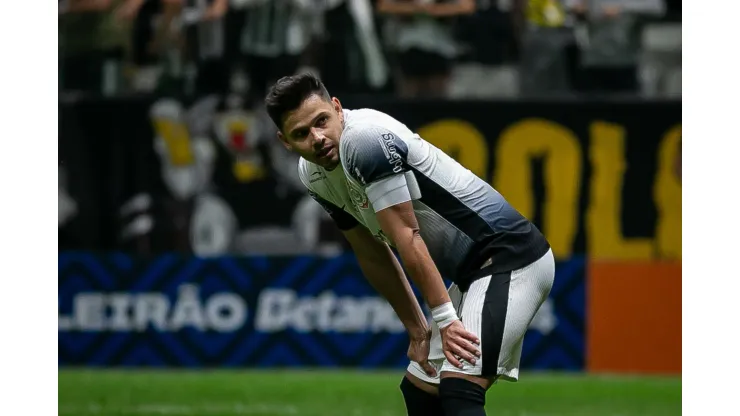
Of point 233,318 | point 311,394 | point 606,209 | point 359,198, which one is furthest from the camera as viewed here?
point 606,209

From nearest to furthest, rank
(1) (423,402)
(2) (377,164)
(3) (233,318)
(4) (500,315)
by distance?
(2) (377,164), (4) (500,315), (1) (423,402), (3) (233,318)

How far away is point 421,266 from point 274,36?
9917mm

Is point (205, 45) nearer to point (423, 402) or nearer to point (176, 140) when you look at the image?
point (176, 140)

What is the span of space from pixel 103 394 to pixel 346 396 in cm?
232

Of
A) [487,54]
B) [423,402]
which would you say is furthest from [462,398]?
[487,54]

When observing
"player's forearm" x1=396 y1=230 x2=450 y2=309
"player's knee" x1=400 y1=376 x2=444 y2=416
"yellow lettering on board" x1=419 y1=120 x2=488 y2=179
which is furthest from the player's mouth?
"yellow lettering on board" x1=419 y1=120 x2=488 y2=179

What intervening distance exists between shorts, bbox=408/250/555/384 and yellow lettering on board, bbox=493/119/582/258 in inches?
351

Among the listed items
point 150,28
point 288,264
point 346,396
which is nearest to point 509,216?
point 346,396

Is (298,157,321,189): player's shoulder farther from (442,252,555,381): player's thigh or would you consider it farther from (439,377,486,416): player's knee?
(439,377,486,416): player's knee

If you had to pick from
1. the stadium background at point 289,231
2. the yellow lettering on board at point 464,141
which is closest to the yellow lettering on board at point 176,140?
the stadium background at point 289,231

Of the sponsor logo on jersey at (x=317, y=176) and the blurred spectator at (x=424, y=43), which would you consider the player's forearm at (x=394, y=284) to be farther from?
the blurred spectator at (x=424, y=43)

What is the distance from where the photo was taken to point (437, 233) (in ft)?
19.9

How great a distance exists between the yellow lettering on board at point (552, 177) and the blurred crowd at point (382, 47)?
46cm

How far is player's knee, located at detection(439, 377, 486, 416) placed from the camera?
5766mm
